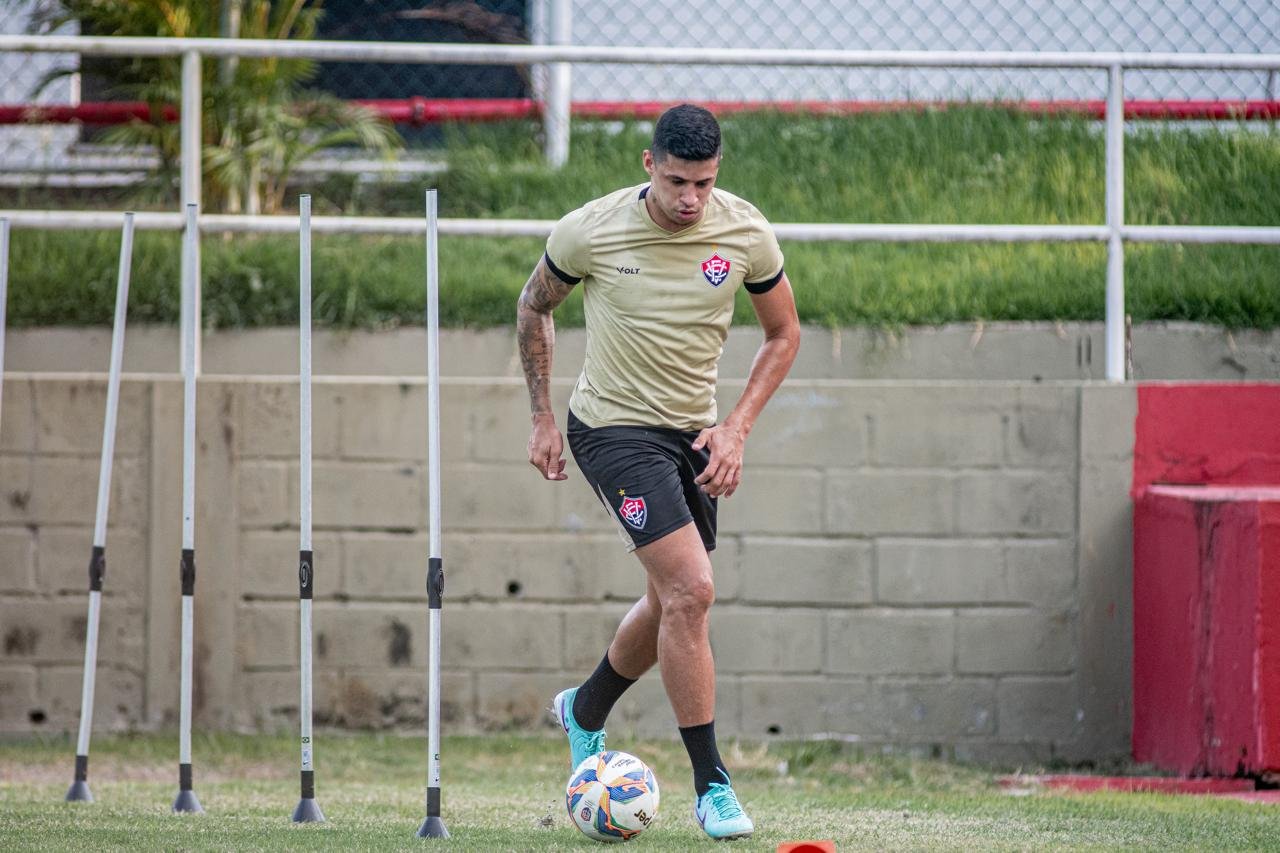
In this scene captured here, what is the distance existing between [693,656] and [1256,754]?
252 centimetres

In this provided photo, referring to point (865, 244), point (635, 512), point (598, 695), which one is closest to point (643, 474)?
point (635, 512)

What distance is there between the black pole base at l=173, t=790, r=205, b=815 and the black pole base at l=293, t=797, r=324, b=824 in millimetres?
438

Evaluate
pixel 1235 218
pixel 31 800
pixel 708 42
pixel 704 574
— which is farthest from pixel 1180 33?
pixel 31 800

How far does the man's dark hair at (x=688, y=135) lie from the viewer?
15.0 ft

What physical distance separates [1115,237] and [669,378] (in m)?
2.97

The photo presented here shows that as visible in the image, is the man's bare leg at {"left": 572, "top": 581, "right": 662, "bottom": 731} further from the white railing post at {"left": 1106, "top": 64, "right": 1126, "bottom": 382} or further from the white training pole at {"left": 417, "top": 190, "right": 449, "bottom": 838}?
the white railing post at {"left": 1106, "top": 64, "right": 1126, "bottom": 382}

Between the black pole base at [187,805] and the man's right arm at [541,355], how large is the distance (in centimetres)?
165

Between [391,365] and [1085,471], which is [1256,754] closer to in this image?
[1085,471]

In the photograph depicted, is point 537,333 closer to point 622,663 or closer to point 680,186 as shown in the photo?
point 680,186

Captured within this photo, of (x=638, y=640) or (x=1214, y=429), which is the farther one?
(x=1214, y=429)

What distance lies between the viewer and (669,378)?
16.2 feet

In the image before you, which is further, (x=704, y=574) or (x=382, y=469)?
(x=382, y=469)

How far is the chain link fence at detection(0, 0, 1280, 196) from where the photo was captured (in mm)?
8281

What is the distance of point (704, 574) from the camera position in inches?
183
